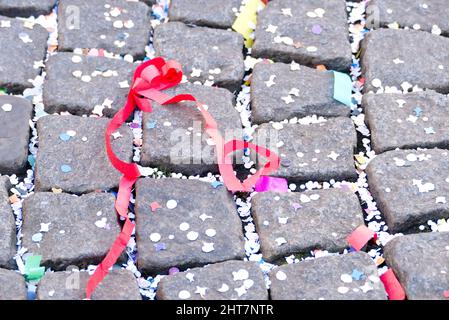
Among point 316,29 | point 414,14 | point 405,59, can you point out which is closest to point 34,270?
point 316,29

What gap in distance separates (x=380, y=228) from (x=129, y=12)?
1283 millimetres

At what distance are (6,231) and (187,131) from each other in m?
0.66

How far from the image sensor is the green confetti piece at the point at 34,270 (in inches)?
87.0

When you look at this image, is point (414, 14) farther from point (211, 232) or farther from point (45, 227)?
point (45, 227)

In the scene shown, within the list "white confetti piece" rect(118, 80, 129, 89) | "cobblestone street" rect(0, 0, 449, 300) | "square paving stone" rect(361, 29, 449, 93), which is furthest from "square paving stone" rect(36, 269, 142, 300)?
"square paving stone" rect(361, 29, 449, 93)

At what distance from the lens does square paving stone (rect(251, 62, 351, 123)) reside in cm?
270

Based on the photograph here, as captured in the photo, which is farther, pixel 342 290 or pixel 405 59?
pixel 405 59

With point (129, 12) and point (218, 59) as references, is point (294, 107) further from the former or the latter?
point (129, 12)

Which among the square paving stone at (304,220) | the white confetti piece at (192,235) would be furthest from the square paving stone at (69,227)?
the square paving stone at (304,220)

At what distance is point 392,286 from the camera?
7.30 feet

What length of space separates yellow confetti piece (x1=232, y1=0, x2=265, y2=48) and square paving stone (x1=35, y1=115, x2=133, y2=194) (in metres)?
0.67

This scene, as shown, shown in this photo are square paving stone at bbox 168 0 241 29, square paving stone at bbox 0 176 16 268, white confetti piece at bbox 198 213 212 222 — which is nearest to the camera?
square paving stone at bbox 0 176 16 268

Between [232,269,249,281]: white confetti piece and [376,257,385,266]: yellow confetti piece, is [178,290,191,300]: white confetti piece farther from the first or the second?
[376,257,385,266]: yellow confetti piece
